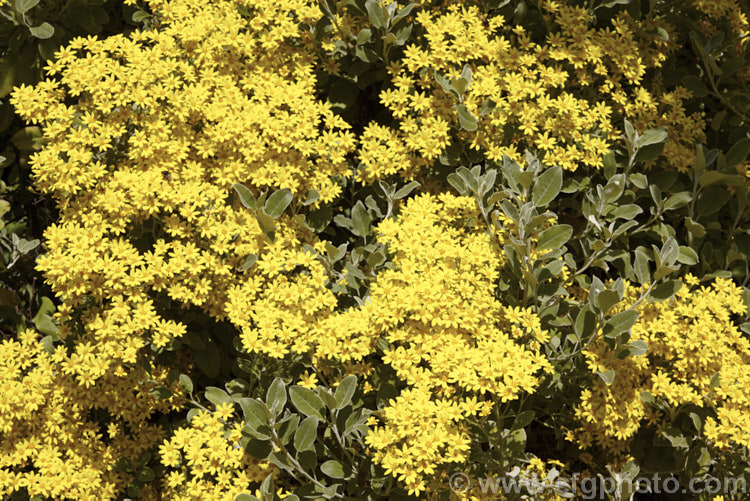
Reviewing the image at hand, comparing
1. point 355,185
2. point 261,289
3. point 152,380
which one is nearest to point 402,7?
point 355,185

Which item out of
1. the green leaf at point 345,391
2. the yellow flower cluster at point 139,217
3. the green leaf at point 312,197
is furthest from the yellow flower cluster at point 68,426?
the green leaf at point 312,197

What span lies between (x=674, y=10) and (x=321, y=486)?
102 inches

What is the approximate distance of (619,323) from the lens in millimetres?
2277

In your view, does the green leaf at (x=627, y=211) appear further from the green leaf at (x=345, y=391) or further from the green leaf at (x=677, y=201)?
the green leaf at (x=345, y=391)

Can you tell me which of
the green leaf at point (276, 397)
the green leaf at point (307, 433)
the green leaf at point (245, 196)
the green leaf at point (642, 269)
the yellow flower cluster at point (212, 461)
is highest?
the green leaf at point (245, 196)

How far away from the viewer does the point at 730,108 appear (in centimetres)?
320

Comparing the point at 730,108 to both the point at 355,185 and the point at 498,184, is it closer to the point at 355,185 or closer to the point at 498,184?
the point at 498,184

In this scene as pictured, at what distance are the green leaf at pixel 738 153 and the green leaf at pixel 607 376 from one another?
3.92 feet

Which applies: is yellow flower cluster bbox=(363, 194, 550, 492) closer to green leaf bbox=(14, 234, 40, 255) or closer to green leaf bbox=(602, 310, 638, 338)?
green leaf bbox=(602, 310, 638, 338)

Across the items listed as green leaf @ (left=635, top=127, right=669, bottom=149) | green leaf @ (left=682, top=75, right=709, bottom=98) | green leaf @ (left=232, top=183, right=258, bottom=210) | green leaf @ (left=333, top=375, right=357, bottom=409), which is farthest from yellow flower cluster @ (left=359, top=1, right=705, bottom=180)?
green leaf @ (left=333, top=375, right=357, bottom=409)

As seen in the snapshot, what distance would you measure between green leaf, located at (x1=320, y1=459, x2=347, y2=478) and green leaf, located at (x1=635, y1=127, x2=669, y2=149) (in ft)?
5.35

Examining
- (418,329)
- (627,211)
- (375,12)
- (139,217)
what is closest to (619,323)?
(627,211)

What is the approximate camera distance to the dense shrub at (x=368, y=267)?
2.24 m

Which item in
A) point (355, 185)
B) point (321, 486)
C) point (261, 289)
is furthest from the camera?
point (355, 185)
